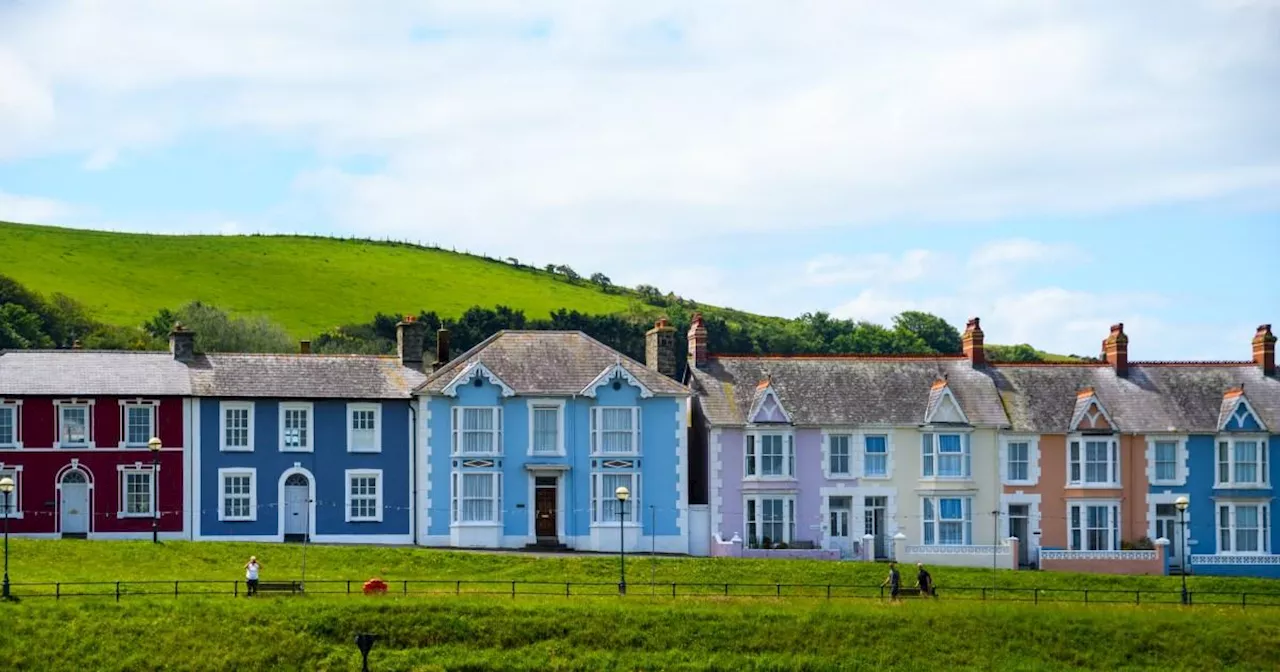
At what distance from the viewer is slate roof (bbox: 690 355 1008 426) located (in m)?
81.3

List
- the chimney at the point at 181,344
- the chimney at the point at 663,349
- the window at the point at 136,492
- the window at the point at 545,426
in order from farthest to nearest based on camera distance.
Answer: the chimney at the point at 663,349 < the chimney at the point at 181,344 < the window at the point at 545,426 < the window at the point at 136,492

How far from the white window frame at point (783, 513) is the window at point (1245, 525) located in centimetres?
1774

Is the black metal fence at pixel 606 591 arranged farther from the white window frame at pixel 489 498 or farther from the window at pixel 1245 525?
the white window frame at pixel 489 498

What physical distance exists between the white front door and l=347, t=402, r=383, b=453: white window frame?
10.2m

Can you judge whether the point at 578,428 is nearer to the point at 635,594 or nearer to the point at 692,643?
the point at 635,594

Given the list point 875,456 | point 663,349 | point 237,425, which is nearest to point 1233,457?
point 875,456

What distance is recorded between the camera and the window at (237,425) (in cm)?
7838

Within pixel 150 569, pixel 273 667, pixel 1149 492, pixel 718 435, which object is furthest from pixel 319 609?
pixel 1149 492

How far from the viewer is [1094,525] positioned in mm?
81938

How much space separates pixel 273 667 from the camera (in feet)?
191

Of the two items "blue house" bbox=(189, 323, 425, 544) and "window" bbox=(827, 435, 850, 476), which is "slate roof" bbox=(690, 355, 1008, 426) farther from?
"blue house" bbox=(189, 323, 425, 544)

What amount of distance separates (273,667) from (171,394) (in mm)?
22058

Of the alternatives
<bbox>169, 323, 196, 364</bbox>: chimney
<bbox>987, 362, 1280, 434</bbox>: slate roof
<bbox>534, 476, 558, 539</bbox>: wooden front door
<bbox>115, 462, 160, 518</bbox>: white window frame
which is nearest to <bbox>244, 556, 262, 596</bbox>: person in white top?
<bbox>115, 462, 160, 518</bbox>: white window frame

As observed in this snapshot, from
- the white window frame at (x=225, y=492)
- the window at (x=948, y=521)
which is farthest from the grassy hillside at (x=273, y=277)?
the window at (x=948, y=521)
